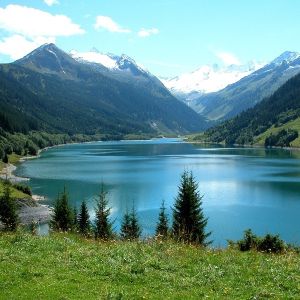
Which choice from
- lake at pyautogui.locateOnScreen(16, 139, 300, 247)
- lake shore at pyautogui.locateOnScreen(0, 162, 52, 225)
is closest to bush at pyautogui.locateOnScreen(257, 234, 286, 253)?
lake at pyautogui.locateOnScreen(16, 139, 300, 247)

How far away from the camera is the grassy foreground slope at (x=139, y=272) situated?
637 inches

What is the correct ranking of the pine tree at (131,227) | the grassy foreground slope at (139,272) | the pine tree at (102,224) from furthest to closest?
the pine tree at (131,227)
the pine tree at (102,224)
the grassy foreground slope at (139,272)

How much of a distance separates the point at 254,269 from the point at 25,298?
382 inches

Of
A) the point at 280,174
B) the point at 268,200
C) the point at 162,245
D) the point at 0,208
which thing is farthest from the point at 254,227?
the point at 280,174

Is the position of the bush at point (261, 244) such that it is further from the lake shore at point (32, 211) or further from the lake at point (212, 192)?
the lake shore at point (32, 211)

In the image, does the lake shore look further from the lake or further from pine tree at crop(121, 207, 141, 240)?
pine tree at crop(121, 207, 141, 240)

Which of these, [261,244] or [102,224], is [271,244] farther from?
[102,224]

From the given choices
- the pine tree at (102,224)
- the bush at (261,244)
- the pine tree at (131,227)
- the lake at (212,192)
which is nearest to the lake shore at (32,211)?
the lake at (212,192)

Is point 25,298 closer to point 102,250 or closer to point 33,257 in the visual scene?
point 33,257

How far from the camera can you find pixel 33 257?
2072 centimetres

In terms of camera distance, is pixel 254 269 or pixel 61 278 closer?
pixel 61 278

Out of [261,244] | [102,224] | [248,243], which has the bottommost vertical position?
[102,224]

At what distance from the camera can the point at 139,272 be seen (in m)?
18.9

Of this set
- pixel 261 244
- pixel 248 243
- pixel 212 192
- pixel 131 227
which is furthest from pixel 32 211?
pixel 248 243
